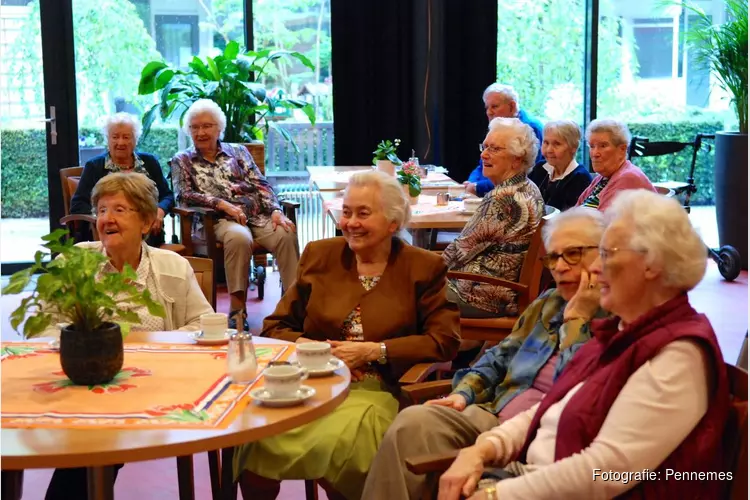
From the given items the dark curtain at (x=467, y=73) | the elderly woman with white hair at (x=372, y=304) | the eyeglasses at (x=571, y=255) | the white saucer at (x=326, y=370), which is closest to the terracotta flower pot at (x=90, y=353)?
the white saucer at (x=326, y=370)

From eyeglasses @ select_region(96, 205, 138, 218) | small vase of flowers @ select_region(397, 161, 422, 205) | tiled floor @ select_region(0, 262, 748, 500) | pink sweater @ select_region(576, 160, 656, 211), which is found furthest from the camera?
small vase of flowers @ select_region(397, 161, 422, 205)

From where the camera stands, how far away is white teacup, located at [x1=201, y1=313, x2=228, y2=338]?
111 inches

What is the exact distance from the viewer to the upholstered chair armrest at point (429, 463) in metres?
2.17

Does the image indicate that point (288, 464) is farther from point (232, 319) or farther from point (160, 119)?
point (160, 119)

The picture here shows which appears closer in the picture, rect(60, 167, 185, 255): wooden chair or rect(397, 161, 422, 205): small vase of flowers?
rect(397, 161, 422, 205): small vase of flowers

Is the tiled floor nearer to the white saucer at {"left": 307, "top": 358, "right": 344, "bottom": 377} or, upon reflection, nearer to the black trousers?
the black trousers

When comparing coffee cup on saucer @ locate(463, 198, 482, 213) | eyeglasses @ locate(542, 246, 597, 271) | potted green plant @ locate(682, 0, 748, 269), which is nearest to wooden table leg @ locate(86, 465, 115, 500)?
eyeglasses @ locate(542, 246, 597, 271)

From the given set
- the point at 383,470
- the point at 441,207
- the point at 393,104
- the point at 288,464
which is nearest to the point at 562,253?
the point at 383,470

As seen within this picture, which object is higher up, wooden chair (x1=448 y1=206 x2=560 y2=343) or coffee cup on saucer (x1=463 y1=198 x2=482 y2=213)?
coffee cup on saucer (x1=463 y1=198 x2=482 y2=213)

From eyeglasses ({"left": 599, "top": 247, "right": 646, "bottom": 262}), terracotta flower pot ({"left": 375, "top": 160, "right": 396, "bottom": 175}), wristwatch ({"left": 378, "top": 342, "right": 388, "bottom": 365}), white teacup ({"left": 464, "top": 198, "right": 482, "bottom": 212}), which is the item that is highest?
terracotta flower pot ({"left": 375, "top": 160, "right": 396, "bottom": 175})

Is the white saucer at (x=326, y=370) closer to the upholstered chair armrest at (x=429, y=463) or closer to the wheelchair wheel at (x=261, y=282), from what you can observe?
the upholstered chair armrest at (x=429, y=463)

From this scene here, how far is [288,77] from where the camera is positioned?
8070 millimetres

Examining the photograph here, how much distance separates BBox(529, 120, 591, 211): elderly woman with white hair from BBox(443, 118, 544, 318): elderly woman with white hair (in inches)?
46.7

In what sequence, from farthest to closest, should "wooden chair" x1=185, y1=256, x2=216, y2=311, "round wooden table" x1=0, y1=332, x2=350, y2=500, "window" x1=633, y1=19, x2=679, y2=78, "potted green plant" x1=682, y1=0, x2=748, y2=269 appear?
"window" x1=633, y1=19, x2=679, y2=78
"potted green plant" x1=682, y1=0, x2=748, y2=269
"wooden chair" x1=185, y1=256, x2=216, y2=311
"round wooden table" x1=0, y1=332, x2=350, y2=500
